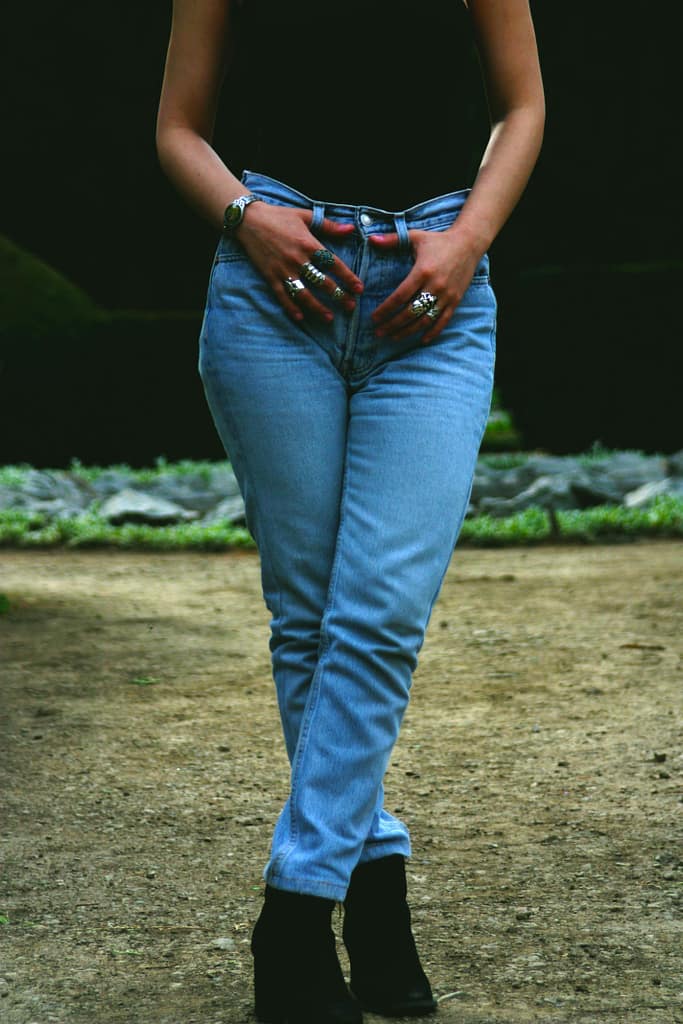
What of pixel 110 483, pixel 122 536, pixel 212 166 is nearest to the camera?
pixel 212 166

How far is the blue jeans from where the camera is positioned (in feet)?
6.34

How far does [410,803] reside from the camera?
3273mm

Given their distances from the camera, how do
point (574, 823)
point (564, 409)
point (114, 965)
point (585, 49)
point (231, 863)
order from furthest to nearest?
point (585, 49), point (564, 409), point (574, 823), point (231, 863), point (114, 965)

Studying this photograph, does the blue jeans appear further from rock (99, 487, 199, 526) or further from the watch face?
rock (99, 487, 199, 526)

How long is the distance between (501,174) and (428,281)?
25 cm

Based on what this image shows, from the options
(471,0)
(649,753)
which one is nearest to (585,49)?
(649,753)

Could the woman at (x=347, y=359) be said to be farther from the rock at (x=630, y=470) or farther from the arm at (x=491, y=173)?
the rock at (x=630, y=470)

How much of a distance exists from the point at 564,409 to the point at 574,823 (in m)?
9.25

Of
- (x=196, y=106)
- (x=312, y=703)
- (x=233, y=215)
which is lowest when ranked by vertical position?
(x=312, y=703)

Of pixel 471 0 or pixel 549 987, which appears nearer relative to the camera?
pixel 471 0

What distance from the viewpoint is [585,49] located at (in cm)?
1481

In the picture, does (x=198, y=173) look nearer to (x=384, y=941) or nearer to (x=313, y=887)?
(x=313, y=887)

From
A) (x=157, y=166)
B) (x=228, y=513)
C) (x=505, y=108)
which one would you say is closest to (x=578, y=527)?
(x=228, y=513)

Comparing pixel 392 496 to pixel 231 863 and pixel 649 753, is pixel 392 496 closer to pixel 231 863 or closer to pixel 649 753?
pixel 231 863
